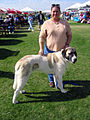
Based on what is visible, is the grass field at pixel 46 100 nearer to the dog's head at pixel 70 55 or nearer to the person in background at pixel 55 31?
the dog's head at pixel 70 55

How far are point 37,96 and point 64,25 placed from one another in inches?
84.4

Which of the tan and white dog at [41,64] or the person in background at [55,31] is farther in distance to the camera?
the person in background at [55,31]

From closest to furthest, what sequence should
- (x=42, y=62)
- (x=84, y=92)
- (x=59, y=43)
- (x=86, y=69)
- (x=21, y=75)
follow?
1. (x=21, y=75)
2. (x=42, y=62)
3. (x=59, y=43)
4. (x=84, y=92)
5. (x=86, y=69)

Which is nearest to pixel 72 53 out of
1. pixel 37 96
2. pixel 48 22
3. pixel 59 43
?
pixel 59 43

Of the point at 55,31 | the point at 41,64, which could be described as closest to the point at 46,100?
the point at 41,64

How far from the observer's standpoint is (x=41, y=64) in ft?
10.5

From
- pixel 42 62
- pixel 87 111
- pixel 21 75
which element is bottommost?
pixel 87 111

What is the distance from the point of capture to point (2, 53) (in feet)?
23.8

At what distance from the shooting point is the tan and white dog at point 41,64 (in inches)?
118

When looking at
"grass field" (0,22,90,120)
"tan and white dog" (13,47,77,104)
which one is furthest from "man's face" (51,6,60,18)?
"grass field" (0,22,90,120)

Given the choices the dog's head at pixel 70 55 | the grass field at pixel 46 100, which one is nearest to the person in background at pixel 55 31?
the dog's head at pixel 70 55

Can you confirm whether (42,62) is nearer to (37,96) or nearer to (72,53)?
(72,53)

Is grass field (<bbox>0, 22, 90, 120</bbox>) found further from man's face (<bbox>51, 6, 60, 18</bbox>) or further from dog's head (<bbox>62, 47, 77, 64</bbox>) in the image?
man's face (<bbox>51, 6, 60, 18</bbox>)

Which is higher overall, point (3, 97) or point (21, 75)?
point (21, 75)
